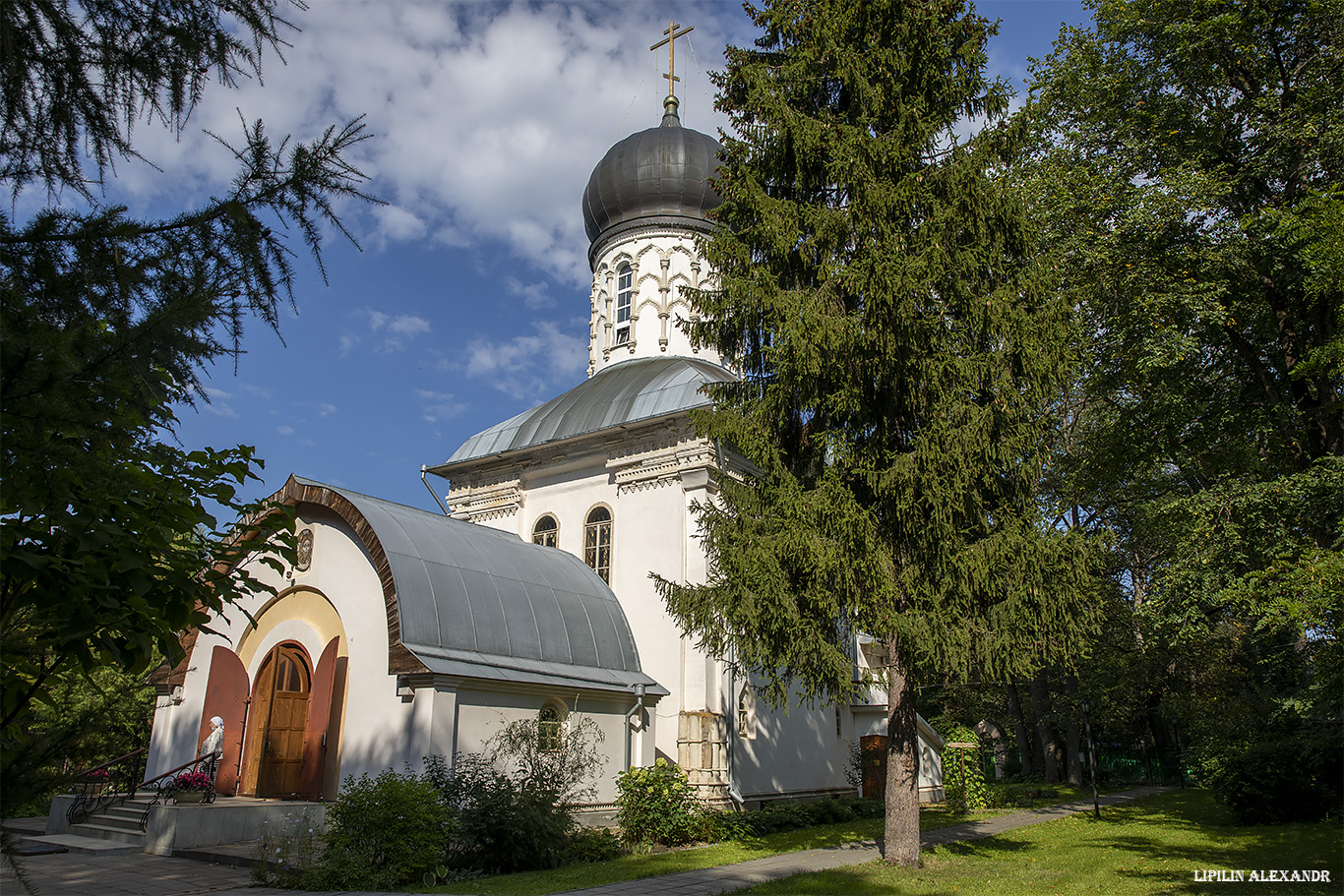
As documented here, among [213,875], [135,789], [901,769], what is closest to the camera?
[213,875]

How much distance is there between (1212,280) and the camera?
13.1 metres

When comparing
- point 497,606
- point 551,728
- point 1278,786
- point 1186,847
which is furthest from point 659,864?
point 1278,786

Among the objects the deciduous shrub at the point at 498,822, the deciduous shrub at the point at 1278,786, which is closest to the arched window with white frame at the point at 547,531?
the deciduous shrub at the point at 498,822

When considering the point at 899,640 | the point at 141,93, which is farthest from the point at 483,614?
the point at 141,93

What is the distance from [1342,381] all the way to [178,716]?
19.3 metres

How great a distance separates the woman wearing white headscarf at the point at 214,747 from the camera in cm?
1352

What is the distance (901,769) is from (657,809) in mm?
4460

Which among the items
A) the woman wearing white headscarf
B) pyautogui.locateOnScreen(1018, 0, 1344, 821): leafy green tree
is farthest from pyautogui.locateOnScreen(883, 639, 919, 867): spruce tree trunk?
the woman wearing white headscarf

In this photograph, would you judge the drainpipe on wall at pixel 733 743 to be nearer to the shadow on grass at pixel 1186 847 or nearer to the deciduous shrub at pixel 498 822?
the shadow on grass at pixel 1186 847

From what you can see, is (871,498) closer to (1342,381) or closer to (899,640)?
(899,640)

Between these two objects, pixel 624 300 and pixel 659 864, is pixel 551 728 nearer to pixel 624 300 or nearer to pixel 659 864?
pixel 659 864

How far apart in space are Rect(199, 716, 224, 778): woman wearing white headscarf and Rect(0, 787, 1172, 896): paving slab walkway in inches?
63.6

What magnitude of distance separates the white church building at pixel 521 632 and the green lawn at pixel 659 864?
192 centimetres

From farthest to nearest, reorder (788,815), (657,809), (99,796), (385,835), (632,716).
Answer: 1. (788,815)
2. (632,716)
3. (99,796)
4. (657,809)
5. (385,835)
